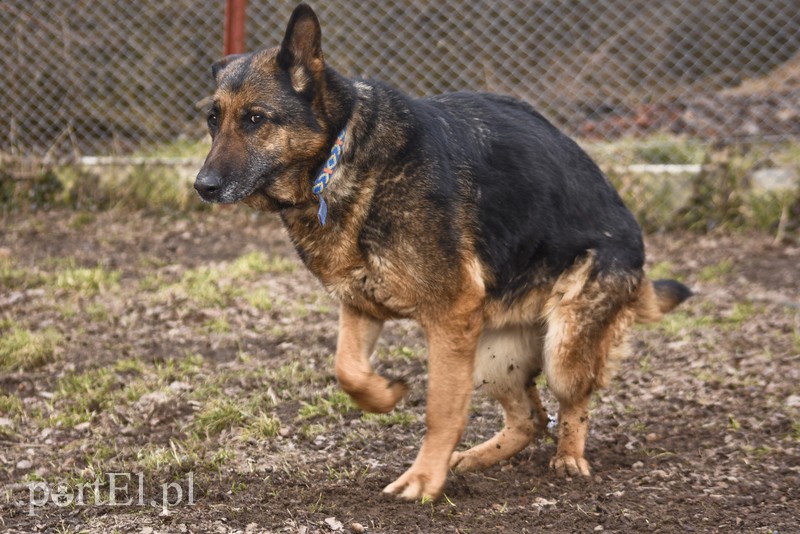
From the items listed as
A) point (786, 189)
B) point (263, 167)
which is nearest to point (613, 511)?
point (263, 167)

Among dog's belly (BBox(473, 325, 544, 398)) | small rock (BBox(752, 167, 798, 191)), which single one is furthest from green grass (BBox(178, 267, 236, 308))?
small rock (BBox(752, 167, 798, 191))

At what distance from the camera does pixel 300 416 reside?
4.28 metres

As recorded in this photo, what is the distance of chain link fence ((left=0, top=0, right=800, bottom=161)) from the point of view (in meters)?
8.86

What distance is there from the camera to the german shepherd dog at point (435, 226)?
3.38m

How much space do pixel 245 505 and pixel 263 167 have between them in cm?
123

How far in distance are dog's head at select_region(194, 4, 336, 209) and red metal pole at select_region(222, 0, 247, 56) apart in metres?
4.84

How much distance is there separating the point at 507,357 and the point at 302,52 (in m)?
1.53

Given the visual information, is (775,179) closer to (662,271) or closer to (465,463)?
(662,271)

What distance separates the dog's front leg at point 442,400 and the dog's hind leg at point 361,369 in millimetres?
167

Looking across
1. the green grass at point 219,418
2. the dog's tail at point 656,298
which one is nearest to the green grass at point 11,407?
the green grass at point 219,418

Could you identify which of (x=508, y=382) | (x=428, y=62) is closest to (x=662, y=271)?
(x=508, y=382)

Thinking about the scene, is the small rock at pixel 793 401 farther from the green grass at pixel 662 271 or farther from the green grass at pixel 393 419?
the green grass at pixel 662 271

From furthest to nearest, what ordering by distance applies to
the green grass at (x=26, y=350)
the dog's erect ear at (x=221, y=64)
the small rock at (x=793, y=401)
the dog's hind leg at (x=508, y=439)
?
1. the green grass at (x=26, y=350)
2. the small rock at (x=793, y=401)
3. the dog's hind leg at (x=508, y=439)
4. the dog's erect ear at (x=221, y=64)

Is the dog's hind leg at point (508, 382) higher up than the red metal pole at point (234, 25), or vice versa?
the red metal pole at point (234, 25)
